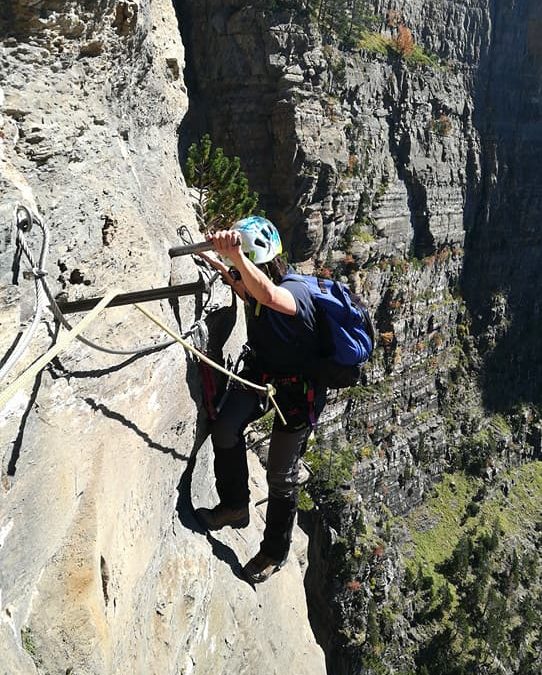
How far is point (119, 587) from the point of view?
3.32 meters

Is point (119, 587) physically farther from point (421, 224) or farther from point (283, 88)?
point (421, 224)

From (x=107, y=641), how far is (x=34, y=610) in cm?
56

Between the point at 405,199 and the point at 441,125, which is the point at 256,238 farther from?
the point at 441,125

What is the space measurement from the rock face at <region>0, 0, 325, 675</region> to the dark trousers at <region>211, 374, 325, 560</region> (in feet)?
1.02

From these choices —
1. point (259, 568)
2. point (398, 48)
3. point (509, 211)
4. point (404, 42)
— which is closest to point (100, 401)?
point (259, 568)

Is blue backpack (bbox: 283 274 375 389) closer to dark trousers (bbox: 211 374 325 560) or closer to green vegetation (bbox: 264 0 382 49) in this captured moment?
dark trousers (bbox: 211 374 325 560)

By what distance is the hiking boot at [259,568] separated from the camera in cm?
496

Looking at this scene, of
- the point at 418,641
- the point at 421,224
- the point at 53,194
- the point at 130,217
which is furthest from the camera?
the point at 421,224

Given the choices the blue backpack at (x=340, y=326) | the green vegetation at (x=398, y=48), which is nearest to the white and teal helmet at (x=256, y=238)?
the blue backpack at (x=340, y=326)

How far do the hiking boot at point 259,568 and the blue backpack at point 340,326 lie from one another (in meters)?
2.14

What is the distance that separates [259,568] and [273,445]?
128 cm

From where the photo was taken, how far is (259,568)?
195 inches

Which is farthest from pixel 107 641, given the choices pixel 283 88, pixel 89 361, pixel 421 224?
pixel 421 224

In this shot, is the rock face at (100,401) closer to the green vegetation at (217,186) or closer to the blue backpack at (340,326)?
the blue backpack at (340,326)
